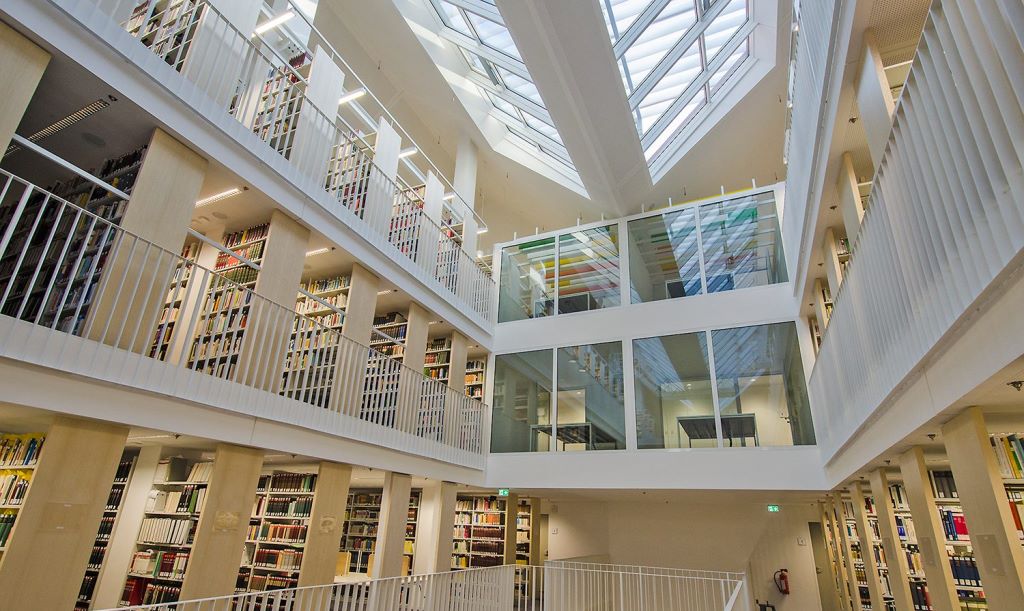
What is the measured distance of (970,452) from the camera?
2365 mm

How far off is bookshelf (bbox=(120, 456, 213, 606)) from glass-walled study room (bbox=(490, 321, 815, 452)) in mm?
4212

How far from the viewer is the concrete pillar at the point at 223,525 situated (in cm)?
399

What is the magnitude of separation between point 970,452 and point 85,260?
18.2 ft

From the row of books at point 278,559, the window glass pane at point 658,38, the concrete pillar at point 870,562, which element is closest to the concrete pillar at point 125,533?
the row of books at point 278,559

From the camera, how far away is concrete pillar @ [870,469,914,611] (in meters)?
3.82

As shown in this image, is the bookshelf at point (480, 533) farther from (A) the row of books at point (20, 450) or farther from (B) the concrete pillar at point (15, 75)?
(B) the concrete pillar at point (15, 75)

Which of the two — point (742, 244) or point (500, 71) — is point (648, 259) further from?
point (500, 71)

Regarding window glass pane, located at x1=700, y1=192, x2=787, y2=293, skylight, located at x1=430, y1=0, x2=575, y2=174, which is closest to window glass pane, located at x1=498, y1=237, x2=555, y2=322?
skylight, located at x1=430, y1=0, x2=575, y2=174

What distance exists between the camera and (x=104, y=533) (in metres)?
5.44

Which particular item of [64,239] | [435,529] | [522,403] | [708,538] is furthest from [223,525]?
[708,538]

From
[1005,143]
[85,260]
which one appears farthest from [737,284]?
[85,260]

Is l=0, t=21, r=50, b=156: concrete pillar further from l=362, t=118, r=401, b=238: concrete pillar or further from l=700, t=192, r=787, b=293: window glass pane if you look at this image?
l=700, t=192, r=787, b=293: window glass pane

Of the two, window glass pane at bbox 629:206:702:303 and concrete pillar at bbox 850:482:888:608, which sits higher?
window glass pane at bbox 629:206:702:303

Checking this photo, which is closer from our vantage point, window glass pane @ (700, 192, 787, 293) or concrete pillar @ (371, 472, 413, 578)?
concrete pillar @ (371, 472, 413, 578)
